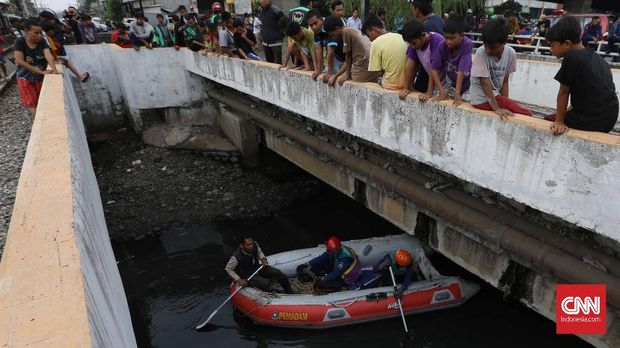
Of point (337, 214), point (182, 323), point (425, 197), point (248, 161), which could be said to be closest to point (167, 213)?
point (248, 161)

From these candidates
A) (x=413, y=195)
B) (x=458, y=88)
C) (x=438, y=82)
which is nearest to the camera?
(x=458, y=88)

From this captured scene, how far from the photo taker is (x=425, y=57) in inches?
187

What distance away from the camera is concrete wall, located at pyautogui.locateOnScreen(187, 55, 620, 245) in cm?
323

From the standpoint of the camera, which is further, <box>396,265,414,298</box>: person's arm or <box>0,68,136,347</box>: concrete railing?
<box>396,265,414,298</box>: person's arm

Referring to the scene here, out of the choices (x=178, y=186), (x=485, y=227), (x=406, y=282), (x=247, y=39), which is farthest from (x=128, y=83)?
(x=485, y=227)

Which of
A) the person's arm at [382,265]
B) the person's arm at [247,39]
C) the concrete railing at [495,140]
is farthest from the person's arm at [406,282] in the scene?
the person's arm at [247,39]

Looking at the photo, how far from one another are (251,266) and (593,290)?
19.2ft

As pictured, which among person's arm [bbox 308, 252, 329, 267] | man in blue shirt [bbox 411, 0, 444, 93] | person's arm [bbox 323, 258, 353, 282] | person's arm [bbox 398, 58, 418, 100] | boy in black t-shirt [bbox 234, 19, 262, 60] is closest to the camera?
person's arm [bbox 398, 58, 418, 100]

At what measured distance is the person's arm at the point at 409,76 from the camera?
4.84 metres

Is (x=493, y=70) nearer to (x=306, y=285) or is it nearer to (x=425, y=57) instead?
(x=425, y=57)

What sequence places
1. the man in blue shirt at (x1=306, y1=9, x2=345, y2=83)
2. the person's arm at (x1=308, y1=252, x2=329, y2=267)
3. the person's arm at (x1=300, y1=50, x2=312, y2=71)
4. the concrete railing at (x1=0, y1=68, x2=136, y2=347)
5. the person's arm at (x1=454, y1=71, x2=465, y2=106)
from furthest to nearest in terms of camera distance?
the person's arm at (x1=308, y1=252, x2=329, y2=267) → the person's arm at (x1=300, y1=50, x2=312, y2=71) → the man in blue shirt at (x1=306, y1=9, x2=345, y2=83) → the person's arm at (x1=454, y1=71, x2=465, y2=106) → the concrete railing at (x1=0, y1=68, x2=136, y2=347)

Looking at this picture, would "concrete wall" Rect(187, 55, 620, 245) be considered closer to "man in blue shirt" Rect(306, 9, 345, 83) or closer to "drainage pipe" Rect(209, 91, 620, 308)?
"man in blue shirt" Rect(306, 9, 345, 83)

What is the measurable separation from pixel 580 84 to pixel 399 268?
5.15m

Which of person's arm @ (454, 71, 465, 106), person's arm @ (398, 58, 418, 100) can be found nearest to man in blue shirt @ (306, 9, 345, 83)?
person's arm @ (398, 58, 418, 100)
